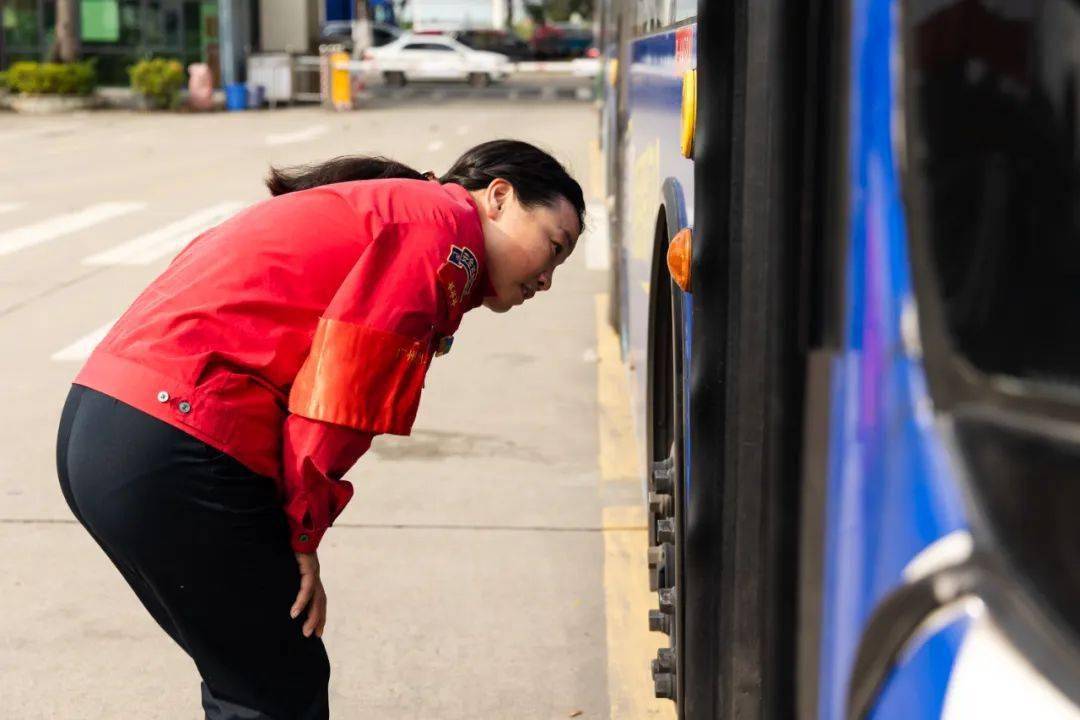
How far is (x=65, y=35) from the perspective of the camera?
3180 cm

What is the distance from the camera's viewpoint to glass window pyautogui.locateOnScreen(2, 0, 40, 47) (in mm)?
35219

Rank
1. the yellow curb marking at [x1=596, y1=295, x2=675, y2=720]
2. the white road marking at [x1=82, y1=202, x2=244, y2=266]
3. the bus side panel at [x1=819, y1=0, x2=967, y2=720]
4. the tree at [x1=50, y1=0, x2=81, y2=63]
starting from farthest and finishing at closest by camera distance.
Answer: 1. the tree at [x1=50, y1=0, x2=81, y2=63]
2. the white road marking at [x1=82, y1=202, x2=244, y2=266]
3. the yellow curb marking at [x1=596, y1=295, x2=675, y2=720]
4. the bus side panel at [x1=819, y1=0, x2=967, y2=720]

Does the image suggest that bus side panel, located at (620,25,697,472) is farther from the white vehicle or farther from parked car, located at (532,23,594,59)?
parked car, located at (532,23,594,59)

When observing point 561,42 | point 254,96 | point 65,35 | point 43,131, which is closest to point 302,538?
point 43,131

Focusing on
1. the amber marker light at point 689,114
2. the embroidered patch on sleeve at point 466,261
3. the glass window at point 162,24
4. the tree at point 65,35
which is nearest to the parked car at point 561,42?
the glass window at point 162,24

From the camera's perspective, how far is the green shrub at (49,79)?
30.3 metres

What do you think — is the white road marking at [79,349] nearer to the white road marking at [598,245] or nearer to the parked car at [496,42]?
the white road marking at [598,245]

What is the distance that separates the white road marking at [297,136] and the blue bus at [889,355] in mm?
20712

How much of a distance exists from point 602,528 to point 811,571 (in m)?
3.48

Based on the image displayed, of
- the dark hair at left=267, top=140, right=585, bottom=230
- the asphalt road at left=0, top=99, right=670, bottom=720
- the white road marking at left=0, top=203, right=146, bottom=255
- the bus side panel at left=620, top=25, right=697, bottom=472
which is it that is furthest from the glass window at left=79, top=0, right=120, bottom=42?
the dark hair at left=267, top=140, right=585, bottom=230

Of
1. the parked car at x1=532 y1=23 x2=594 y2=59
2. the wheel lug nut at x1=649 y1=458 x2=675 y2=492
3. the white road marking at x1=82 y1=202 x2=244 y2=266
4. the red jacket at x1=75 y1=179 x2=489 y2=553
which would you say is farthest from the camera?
the parked car at x1=532 y1=23 x2=594 y2=59

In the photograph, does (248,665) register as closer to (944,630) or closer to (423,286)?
(423,286)

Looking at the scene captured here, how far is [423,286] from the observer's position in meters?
2.28

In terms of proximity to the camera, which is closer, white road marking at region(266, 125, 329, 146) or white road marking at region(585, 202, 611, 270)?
white road marking at region(585, 202, 611, 270)
